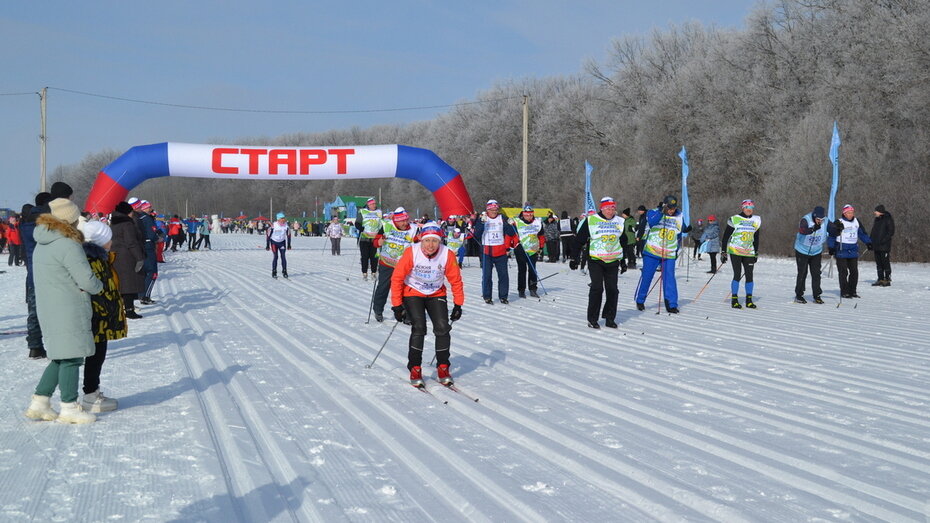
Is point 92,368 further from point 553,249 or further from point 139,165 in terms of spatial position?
point 139,165

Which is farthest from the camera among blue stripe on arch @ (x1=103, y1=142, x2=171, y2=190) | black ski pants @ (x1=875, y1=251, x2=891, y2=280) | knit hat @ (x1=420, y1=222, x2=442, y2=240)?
blue stripe on arch @ (x1=103, y1=142, x2=171, y2=190)

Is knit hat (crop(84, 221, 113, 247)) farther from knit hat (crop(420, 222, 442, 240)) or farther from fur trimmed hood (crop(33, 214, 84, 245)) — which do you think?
knit hat (crop(420, 222, 442, 240))

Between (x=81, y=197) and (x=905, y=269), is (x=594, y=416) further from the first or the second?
(x=81, y=197)

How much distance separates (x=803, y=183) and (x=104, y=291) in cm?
2855

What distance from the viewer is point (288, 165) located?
2594 centimetres

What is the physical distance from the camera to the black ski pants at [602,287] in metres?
9.79

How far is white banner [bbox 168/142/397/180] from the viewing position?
25.5 m

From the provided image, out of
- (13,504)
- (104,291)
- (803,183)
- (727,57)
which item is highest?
(727,57)

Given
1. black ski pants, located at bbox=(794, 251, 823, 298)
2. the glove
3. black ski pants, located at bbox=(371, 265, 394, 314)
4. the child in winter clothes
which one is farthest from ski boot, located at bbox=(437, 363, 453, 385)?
black ski pants, located at bbox=(794, 251, 823, 298)

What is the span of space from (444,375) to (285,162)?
20.8m

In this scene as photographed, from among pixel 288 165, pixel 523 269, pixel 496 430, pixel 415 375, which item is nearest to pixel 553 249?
pixel 288 165

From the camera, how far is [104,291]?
212 inches

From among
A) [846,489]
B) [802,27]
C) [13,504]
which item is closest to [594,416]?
[846,489]

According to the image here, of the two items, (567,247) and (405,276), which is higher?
(405,276)
